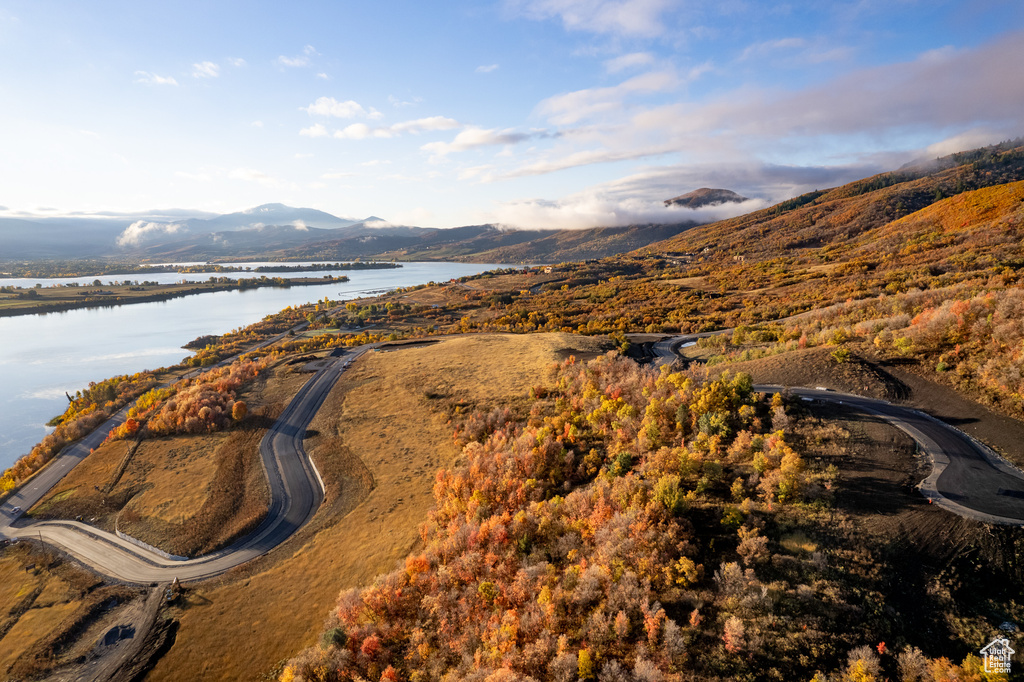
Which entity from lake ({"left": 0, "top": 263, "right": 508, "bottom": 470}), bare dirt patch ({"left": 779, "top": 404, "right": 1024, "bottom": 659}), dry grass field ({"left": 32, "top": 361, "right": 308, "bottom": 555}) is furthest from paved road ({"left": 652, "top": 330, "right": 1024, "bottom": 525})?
lake ({"left": 0, "top": 263, "right": 508, "bottom": 470})

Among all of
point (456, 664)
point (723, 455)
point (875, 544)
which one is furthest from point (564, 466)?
point (875, 544)

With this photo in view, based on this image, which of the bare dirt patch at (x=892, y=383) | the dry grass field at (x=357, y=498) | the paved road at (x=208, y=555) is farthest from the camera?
the paved road at (x=208, y=555)

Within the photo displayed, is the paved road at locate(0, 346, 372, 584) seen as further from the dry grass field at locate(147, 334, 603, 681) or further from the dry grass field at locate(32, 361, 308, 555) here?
the dry grass field at locate(147, 334, 603, 681)

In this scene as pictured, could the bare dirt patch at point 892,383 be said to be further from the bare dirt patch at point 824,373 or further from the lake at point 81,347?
the lake at point 81,347

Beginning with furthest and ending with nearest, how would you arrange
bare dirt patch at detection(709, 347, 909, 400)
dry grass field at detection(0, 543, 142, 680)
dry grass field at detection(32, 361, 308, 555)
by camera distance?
dry grass field at detection(32, 361, 308, 555) → bare dirt patch at detection(709, 347, 909, 400) → dry grass field at detection(0, 543, 142, 680)

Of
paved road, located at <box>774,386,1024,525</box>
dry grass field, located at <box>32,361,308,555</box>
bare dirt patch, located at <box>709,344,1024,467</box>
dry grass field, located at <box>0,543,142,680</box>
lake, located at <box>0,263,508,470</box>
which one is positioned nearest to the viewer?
paved road, located at <box>774,386,1024,525</box>

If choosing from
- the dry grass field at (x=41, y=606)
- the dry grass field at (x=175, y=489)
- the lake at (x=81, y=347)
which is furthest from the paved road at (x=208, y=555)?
the lake at (x=81, y=347)

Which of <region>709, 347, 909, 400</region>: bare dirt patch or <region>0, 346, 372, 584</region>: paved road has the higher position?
<region>709, 347, 909, 400</region>: bare dirt patch
